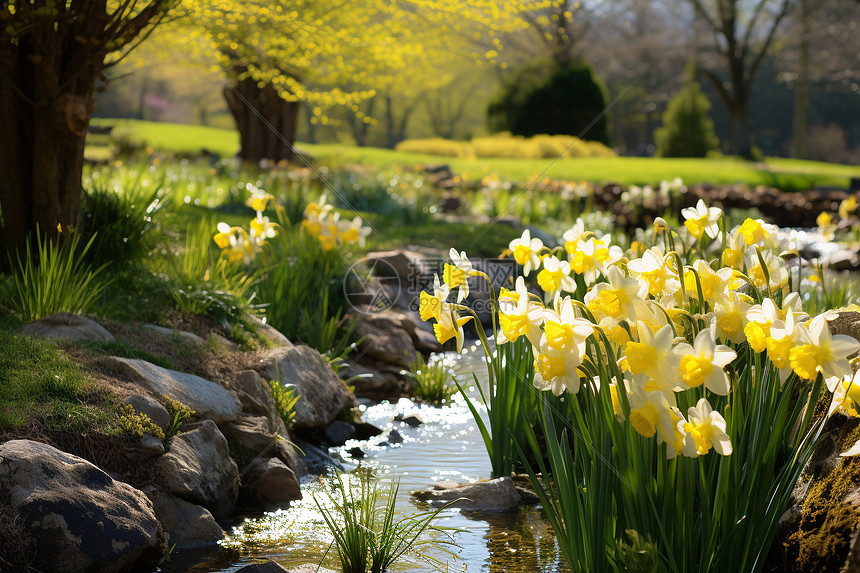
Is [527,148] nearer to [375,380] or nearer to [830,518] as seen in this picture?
[375,380]

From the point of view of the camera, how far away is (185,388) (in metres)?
3.62

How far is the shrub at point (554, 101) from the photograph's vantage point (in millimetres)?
26656

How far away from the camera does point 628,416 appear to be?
6.09 ft

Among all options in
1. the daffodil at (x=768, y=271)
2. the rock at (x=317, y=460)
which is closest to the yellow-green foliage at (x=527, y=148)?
the rock at (x=317, y=460)

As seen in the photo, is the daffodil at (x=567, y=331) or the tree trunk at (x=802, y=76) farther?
the tree trunk at (x=802, y=76)

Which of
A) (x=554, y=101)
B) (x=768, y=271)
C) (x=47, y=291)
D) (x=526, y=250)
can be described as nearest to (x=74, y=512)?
(x=526, y=250)

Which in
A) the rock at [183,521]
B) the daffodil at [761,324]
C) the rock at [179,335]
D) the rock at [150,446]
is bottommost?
the rock at [183,521]

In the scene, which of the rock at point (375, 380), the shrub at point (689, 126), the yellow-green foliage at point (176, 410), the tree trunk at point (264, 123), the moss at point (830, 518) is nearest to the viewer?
the moss at point (830, 518)

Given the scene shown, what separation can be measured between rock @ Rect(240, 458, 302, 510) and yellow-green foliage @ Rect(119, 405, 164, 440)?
19.8 inches

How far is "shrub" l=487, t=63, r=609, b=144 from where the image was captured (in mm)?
26656

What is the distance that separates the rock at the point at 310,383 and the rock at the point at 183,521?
1.18 m

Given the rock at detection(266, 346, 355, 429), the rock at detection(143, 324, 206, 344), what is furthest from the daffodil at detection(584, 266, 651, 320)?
the rock at detection(143, 324, 206, 344)

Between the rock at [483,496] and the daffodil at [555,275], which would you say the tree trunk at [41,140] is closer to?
the rock at [483,496]

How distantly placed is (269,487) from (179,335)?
123 cm
